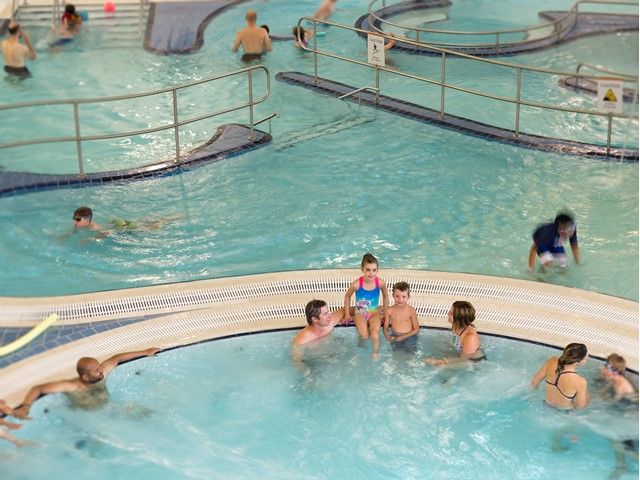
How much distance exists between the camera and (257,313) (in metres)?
10.2

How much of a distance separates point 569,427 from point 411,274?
2454 millimetres

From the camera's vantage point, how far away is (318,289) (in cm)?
1056

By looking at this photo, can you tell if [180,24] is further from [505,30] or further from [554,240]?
[554,240]

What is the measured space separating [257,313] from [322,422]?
4.92 ft

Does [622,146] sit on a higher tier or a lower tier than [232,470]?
higher

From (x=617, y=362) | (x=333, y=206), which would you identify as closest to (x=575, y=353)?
(x=617, y=362)

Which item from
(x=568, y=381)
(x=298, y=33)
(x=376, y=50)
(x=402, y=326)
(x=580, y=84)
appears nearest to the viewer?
(x=568, y=381)

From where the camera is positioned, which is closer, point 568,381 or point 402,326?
point 568,381

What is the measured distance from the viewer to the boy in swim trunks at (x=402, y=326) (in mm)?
9750

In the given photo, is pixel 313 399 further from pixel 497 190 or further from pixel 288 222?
pixel 497 190

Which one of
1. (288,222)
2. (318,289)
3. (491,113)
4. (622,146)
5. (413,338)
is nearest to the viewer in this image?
(413,338)

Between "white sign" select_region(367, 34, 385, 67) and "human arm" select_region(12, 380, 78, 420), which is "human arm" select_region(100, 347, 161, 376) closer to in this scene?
"human arm" select_region(12, 380, 78, 420)

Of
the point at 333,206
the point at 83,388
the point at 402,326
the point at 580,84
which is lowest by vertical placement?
the point at 83,388

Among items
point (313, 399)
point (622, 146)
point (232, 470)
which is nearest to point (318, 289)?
point (313, 399)
